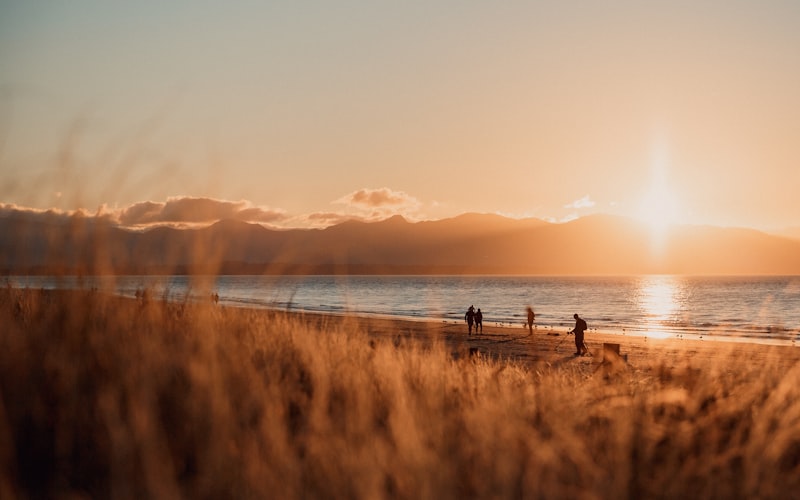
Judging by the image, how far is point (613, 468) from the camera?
463 cm

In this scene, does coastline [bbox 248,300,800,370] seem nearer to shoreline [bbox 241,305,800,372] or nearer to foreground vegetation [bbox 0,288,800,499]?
shoreline [bbox 241,305,800,372]

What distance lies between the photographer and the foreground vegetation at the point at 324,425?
419 cm

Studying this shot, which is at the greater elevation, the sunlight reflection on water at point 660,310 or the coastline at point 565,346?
the coastline at point 565,346

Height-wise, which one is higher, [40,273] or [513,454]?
[40,273]

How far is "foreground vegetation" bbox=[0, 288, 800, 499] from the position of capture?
13.7 feet

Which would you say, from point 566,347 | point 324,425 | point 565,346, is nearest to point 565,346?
point 565,346

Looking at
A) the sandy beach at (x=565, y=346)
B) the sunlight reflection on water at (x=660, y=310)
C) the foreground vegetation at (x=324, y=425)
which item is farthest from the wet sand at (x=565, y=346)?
the foreground vegetation at (x=324, y=425)

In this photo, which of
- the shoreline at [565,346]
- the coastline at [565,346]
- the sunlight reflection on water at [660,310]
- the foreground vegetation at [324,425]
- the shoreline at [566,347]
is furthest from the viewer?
the sunlight reflection on water at [660,310]

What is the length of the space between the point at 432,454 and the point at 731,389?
3.71 m

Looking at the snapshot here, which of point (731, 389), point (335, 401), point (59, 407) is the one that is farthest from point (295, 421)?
point (731, 389)

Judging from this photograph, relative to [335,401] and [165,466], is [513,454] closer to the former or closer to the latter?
[335,401]

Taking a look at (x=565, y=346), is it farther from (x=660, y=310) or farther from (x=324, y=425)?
(x=660, y=310)

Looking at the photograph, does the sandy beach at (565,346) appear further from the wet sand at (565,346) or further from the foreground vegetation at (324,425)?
the foreground vegetation at (324,425)

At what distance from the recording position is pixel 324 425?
15.8ft
